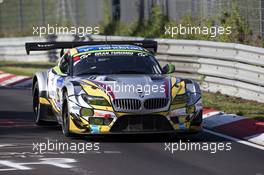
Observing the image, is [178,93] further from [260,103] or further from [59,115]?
[260,103]

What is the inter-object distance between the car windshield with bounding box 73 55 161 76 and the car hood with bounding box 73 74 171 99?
2.08ft

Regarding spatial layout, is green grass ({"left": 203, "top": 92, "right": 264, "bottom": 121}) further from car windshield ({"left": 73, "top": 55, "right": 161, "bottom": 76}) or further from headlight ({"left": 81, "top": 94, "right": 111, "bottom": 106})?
headlight ({"left": 81, "top": 94, "right": 111, "bottom": 106})

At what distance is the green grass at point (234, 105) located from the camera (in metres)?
16.7

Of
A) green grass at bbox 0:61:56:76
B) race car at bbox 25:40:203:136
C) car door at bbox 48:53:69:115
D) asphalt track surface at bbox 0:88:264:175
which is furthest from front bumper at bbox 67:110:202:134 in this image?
green grass at bbox 0:61:56:76

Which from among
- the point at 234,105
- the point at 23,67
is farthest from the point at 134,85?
the point at 23,67

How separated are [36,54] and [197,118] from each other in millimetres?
19187

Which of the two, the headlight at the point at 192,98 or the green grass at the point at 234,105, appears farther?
the green grass at the point at 234,105

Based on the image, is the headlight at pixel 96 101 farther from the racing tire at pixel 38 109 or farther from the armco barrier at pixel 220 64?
the armco barrier at pixel 220 64

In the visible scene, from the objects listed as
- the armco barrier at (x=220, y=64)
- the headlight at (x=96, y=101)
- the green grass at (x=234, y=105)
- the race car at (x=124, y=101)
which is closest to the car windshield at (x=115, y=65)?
the race car at (x=124, y=101)

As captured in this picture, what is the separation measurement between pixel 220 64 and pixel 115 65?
5.60 m

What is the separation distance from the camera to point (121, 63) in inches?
583

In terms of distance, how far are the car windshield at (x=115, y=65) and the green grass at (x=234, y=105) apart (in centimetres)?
233

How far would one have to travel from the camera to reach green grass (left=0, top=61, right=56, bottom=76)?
1106 inches

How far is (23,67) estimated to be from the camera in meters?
29.8
